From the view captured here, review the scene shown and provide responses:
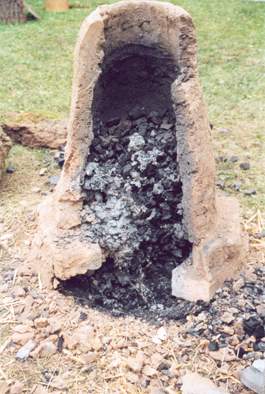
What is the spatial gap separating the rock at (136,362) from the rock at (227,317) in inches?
21.5

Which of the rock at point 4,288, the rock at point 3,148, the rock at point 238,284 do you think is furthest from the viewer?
the rock at point 3,148

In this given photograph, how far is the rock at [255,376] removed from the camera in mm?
1979

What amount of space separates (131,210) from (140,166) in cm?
30

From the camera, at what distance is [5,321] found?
2436 mm

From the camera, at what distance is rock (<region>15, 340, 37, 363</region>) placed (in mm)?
2188

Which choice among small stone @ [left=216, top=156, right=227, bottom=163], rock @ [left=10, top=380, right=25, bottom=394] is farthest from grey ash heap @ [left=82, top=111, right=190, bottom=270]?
small stone @ [left=216, top=156, right=227, bottom=163]

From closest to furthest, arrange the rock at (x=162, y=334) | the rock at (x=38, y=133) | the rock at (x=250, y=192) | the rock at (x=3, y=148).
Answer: the rock at (x=162, y=334), the rock at (x=250, y=192), the rock at (x=3, y=148), the rock at (x=38, y=133)

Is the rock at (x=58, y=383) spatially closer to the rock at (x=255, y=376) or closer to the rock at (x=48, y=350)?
the rock at (x=48, y=350)

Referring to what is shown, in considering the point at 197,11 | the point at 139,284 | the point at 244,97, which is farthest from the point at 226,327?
the point at 197,11

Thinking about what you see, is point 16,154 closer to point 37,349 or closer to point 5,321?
point 5,321

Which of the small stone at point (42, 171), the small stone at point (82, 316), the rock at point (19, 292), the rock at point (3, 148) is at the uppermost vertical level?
the rock at point (3, 148)

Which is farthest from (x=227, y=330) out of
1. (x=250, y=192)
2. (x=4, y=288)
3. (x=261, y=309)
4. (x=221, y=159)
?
(x=221, y=159)

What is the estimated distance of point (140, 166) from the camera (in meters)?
2.58

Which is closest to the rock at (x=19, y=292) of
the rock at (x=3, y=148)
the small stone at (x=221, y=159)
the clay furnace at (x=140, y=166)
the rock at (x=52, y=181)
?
the clay furnace at (x=140, y=166)
